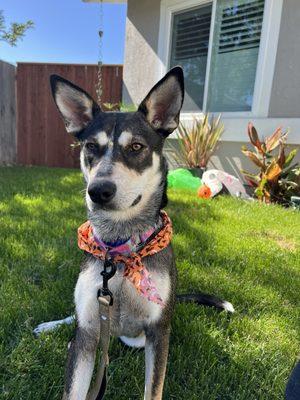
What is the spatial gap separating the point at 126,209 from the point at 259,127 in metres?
5.02

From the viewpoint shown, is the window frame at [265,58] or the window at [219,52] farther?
the window at [219,52]

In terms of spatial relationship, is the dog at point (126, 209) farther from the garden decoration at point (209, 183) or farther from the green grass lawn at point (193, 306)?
the garden decoration at point (209, 183)

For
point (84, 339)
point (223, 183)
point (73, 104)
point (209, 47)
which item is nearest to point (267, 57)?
point (209, 47)

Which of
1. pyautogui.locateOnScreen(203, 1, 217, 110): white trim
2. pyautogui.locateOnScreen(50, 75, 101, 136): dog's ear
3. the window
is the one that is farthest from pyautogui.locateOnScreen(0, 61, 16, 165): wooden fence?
pyautogui.locateOnScreen(50, 75, 101, 136): dog's ear

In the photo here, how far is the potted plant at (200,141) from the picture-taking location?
6.73 metres

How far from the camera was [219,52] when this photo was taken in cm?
705

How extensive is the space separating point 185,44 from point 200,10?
0.70 meters

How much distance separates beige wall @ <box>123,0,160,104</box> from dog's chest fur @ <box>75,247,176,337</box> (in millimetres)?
7016

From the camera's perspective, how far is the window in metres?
A: 6.57

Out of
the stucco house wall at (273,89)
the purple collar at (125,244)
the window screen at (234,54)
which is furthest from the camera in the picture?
the window screen at (234,54)

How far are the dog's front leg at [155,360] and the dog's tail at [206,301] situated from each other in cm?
77

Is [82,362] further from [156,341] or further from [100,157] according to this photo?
[100,157]

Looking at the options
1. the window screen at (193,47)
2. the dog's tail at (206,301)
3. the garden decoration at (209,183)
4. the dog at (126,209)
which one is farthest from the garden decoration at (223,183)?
the dog at (126,209)

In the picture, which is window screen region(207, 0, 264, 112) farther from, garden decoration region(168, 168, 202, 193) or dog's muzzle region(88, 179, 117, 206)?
dog's muzzle region(88, 179, 117, 206)
